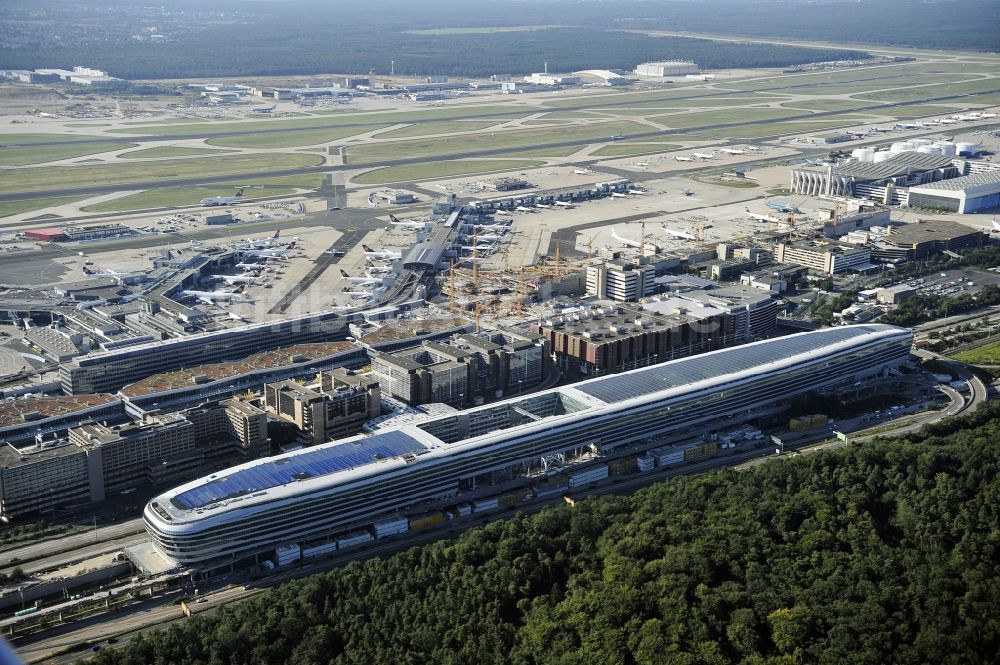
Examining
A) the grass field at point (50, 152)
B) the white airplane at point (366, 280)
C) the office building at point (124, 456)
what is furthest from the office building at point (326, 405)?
the grass field at point (50, 152)

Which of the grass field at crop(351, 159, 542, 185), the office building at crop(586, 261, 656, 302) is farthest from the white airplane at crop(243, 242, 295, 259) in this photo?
the grass field at crop(351, 159, 542, 185)

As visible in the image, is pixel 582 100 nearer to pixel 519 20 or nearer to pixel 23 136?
pixel 23 136

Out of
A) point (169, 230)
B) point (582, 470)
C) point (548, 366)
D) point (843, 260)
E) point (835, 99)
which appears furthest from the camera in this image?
point (835, 99)

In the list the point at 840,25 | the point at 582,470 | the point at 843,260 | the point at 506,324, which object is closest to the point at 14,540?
the point at 582,470

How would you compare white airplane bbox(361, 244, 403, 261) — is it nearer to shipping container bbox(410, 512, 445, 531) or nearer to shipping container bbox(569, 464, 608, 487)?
shipping container bbox(569, 464, 608, 487)

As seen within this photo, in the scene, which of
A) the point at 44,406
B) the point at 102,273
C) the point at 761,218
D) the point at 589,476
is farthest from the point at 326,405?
the point at 761,218

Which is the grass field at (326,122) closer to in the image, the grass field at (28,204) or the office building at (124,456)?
the grass field at (28,204)
